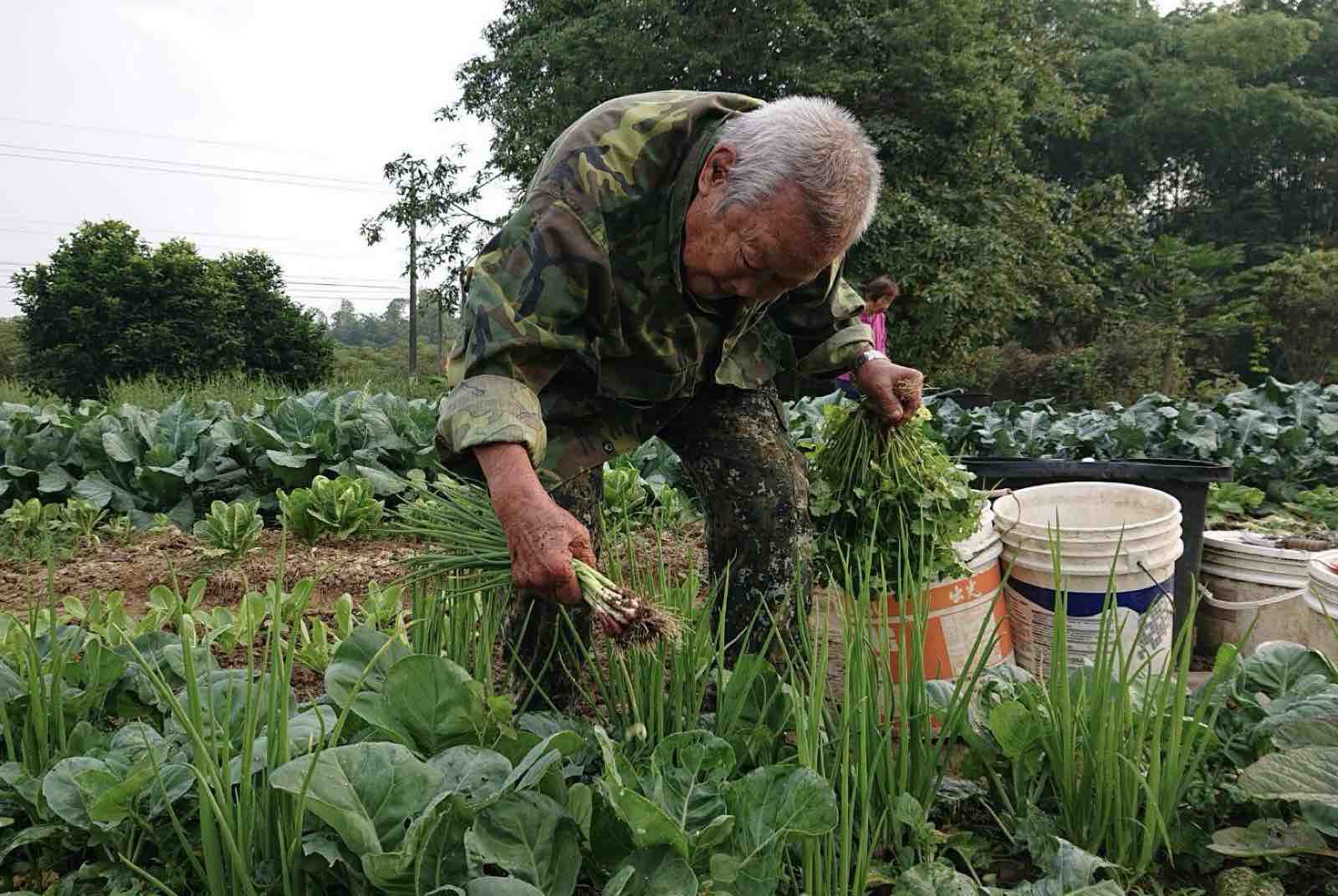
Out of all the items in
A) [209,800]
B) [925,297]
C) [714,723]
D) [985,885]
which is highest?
[925,297]

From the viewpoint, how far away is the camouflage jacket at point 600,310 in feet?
5.03

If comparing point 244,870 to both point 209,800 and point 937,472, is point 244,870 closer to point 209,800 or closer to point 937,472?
point 209,800

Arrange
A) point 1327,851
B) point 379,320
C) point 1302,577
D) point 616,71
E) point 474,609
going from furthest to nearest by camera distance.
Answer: point 379,320 < point 616,71 < point 1302,577 < point 474,609 < point 1327,851

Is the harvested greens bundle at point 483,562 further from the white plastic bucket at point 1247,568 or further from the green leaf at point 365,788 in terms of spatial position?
the white plastic bucket at point 1247,568

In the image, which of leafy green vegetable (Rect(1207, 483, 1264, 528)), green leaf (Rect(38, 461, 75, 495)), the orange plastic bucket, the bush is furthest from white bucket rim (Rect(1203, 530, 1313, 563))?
the bush

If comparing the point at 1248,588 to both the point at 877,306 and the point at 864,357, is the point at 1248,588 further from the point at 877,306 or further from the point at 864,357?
the point at 877,306

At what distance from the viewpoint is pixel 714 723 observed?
146cm

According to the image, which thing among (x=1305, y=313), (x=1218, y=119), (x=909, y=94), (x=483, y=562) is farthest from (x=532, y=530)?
(x=1218, y=119)

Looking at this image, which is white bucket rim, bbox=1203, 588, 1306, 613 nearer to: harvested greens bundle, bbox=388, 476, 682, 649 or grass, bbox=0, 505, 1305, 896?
grass, bbox=0, 505, 1305, 896

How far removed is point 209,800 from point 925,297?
12869 millimetres

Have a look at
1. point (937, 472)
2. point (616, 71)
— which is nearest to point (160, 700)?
point (937, 472)

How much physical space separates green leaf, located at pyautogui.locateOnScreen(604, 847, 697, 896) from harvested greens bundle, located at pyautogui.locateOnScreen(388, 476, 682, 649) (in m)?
0.33

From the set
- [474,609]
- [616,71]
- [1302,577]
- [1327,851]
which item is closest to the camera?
[1327,851]

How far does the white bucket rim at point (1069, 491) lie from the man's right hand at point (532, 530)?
1.51m
